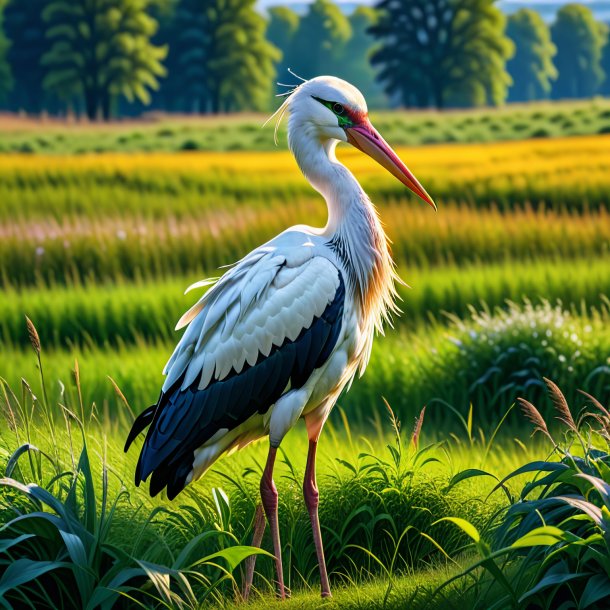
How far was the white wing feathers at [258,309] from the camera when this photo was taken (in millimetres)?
4926

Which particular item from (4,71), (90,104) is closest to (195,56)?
(90,104)

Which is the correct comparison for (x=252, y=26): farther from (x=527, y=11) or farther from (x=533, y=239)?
(x=533, y=239)

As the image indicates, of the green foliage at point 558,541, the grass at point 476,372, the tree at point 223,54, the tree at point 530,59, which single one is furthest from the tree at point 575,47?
the green foliage at point 558,541

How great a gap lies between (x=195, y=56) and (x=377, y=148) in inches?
1646

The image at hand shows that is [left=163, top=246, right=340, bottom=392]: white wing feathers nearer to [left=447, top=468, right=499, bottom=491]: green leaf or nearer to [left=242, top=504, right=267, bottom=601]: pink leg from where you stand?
[left=242, top=504, right=267, bottom=601]: pink leg

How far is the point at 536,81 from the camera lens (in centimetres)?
5656

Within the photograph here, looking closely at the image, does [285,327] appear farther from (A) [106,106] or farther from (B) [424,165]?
(A) [106,106]

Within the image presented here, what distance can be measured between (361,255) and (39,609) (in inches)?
86.1

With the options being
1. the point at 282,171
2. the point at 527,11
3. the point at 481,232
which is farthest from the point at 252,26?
the point at 481,232

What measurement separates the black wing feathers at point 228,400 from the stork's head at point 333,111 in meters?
0.74

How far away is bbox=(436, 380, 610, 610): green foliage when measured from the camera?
396cm

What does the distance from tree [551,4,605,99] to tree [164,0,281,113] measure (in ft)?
59.5

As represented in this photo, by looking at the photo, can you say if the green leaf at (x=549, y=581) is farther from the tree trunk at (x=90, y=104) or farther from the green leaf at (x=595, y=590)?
the tree trunk at (x=90, y=104)

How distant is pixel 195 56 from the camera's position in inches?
1796
